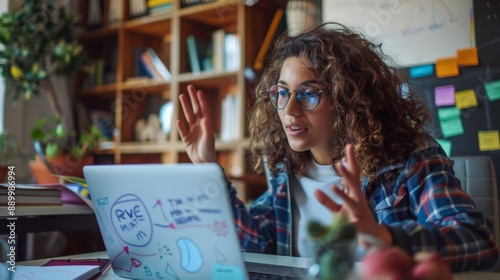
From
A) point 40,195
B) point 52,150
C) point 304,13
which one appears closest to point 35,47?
point 52,150

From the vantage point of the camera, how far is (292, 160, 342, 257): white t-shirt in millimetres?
1198

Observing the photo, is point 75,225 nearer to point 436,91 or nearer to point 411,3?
point 436,91

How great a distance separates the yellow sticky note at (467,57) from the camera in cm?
177

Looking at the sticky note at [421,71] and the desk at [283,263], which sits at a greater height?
the sticky note at [421,71]

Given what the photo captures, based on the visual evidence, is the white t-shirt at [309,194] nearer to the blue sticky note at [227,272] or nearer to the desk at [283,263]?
the desk at [283,263]

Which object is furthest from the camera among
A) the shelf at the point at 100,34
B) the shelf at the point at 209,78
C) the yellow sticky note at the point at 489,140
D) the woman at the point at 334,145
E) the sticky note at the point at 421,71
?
the shelf at the point at 100,34

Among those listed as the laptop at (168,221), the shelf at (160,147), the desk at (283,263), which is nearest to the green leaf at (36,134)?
the shelf at (160,147)

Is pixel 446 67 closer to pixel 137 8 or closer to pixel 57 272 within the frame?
pixel 57 272

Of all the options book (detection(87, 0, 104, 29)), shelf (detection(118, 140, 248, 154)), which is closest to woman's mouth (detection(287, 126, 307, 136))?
shelf (detection(118, 140, 248, 154))

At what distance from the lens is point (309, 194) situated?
124 centimetres

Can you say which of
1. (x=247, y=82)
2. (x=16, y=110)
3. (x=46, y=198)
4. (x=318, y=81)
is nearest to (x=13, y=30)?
(x=16, y=110)

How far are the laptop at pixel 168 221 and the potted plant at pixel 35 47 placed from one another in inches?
65.7

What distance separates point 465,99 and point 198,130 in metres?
1.12

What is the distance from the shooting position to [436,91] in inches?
72.4
